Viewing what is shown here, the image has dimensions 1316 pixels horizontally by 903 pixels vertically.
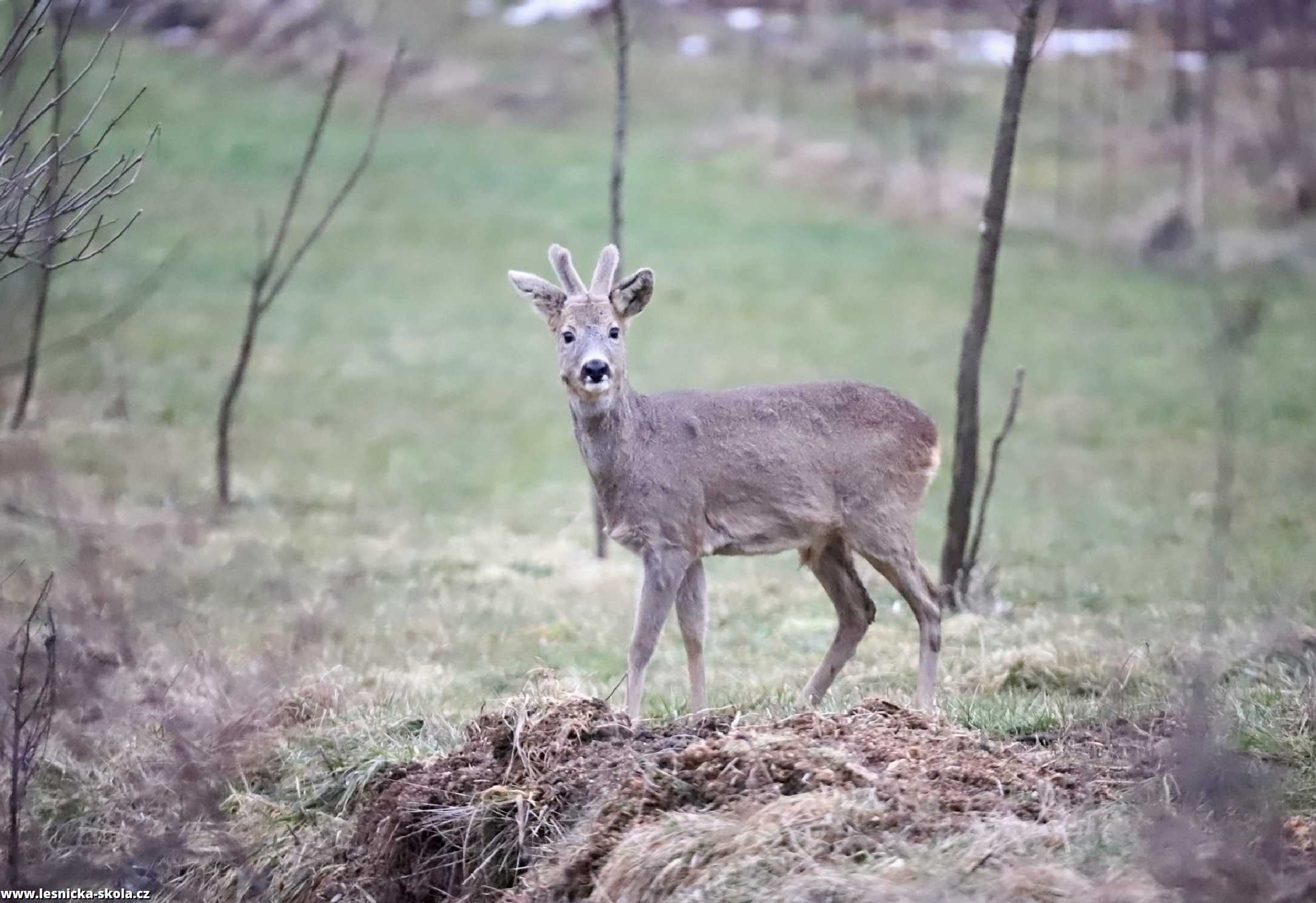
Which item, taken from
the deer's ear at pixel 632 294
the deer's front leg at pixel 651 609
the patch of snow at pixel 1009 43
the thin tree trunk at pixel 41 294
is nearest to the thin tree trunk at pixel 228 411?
the thin tree trunk at pixel 41 294

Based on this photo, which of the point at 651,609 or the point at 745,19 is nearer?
the point at 651,609

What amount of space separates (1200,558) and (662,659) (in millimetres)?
5120

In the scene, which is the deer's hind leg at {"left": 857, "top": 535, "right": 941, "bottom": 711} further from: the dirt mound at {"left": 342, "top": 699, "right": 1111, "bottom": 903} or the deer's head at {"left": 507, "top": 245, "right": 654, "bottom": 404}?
the deer's head at {"left": 507, "top": 245, "right": 654, "bottom": 404}

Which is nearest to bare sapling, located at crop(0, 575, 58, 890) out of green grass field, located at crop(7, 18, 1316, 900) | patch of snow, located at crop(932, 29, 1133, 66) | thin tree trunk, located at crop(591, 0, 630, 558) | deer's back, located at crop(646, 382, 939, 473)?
green grass field, located at crop(7, 18, 1316, 900)

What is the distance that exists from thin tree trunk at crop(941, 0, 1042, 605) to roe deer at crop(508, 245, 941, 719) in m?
2.11

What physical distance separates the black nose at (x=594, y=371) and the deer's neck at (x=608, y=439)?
0.25 m

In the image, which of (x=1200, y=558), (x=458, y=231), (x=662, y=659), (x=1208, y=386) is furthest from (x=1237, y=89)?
(x=662, y=659)

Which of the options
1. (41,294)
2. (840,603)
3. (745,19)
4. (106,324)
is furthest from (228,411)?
(745,19)

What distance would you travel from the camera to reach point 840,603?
881cm

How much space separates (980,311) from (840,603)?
2.96m

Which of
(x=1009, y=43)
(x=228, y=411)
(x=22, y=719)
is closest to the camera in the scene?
(x=22, y=719)

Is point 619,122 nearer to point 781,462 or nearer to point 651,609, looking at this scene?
point 781,462

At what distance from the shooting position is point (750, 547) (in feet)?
27.7

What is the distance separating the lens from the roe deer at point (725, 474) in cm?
833
